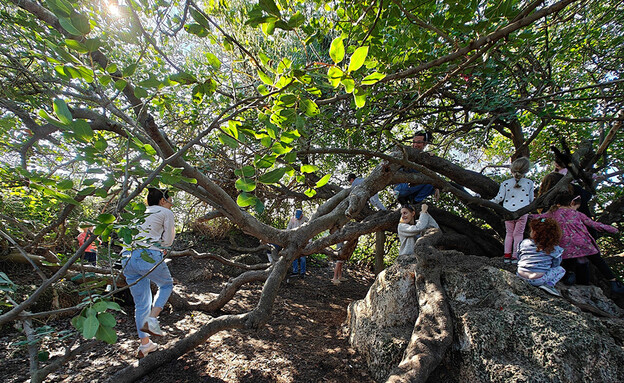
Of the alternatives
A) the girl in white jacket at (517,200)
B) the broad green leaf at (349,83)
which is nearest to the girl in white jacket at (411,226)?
the girl in white jacket at (517,200)

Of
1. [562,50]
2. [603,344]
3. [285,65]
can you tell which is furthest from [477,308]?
[562,50]

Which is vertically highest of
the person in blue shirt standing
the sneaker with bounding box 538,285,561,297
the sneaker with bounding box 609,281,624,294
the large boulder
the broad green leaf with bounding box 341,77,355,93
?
the person in blue shirt standing

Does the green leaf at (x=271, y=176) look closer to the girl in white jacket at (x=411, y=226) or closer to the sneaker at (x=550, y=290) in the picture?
the sneaker at (x=550, y=290)

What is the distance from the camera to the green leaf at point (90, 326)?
3.18 ft

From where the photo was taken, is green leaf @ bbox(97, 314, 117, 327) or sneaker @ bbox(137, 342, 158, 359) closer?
green leaf @ bbox(97, 314, 117, 327)

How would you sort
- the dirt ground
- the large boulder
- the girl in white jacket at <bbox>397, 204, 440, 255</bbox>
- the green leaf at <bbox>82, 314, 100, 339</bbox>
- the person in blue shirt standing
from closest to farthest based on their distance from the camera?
the green leaf at <bbox>82, 314, 100, 339</bbox> → the large boulder → the dirt ground → the girl in white jacket at <bbox>397, 204, 440, 255</bbox> → the person in blue shirt standing

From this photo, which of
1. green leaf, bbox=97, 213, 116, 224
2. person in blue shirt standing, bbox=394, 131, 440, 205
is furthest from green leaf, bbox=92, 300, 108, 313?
person in blue shirt standing, bbox=394, 131, 440, 205

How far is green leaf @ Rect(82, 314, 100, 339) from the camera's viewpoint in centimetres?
97

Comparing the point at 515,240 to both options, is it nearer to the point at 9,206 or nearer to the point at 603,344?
the point at 603,344

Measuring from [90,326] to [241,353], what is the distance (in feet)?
9.19

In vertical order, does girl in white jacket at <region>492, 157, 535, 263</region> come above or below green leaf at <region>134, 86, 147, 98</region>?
above

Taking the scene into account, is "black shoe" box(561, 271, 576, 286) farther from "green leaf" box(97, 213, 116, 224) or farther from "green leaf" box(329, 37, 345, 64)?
"green leaf" box(97, 213, 116, 224)

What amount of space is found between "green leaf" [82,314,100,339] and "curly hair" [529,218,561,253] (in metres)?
4.20

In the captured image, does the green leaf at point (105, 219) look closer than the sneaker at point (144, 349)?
Yes
